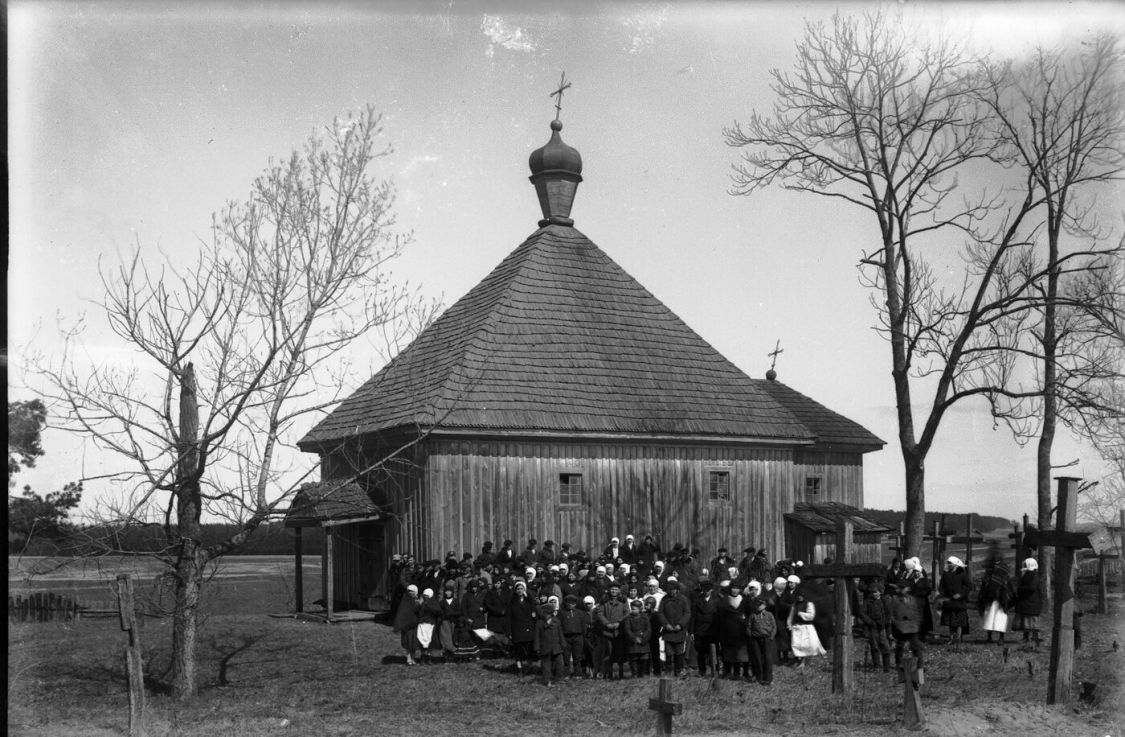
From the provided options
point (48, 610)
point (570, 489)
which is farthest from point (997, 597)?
point (48, 610)

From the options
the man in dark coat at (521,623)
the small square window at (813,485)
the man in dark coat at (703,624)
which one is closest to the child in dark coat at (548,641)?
the man in dark coat at (521,623)

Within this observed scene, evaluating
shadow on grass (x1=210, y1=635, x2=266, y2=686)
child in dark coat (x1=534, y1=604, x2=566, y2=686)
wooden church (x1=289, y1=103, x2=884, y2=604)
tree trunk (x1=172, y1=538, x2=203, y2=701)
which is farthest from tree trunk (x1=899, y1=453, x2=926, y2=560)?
tree trunk (x1=172, y1=538, x2=203, y2=701)

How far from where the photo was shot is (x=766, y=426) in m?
26.6

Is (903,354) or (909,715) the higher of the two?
(903,354)

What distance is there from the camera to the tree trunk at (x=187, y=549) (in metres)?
14.4

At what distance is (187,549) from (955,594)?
13.2m

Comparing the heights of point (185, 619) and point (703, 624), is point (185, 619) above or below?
above

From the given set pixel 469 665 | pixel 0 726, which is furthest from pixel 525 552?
pixel 0 726

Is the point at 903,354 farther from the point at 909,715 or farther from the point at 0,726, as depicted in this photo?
the point at 0,726

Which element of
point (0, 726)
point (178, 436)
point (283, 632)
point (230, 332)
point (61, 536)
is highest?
point (230, 332)

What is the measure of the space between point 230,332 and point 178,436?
1598 millimetres

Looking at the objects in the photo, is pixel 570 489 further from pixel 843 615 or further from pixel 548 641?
pixel 843 615

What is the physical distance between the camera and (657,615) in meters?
16.8

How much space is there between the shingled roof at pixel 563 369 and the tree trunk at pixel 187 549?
7.62m
